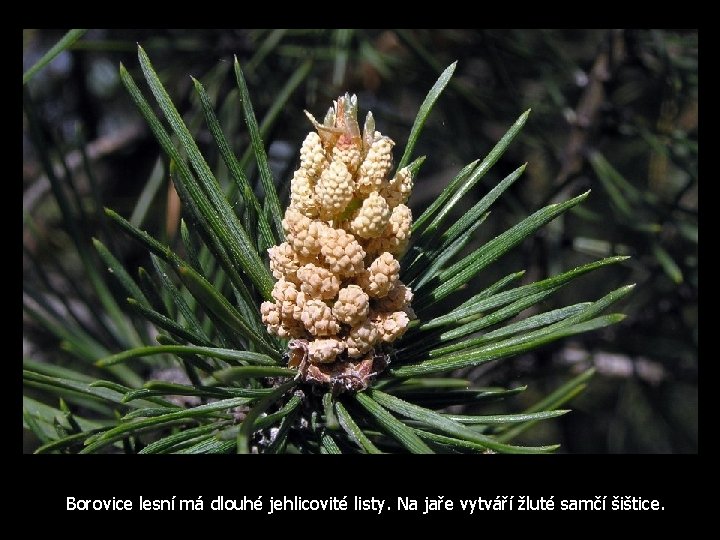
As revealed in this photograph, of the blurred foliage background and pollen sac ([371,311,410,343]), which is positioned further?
the blurred foliage background

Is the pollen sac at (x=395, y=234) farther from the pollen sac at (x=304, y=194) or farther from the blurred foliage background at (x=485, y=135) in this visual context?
the blurred foliage background at (x=485, y=135)

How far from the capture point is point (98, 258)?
1222mm

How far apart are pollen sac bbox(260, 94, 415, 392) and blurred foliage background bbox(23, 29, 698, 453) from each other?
48 centimetres

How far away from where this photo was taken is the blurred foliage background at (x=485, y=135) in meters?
1.44

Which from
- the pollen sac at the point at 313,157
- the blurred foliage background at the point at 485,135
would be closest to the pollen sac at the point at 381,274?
the pollen sac at the point at 313,157

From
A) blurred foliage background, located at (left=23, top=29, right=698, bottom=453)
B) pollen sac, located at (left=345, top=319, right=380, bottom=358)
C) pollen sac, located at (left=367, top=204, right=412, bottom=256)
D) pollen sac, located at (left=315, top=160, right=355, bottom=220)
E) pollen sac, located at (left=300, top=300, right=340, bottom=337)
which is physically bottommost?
pollen sac, located at (left=345, top=319, right=380, bottom=358)

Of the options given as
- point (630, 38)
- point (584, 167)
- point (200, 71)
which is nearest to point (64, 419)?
point (200, 71)

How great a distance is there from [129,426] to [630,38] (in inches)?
48.4

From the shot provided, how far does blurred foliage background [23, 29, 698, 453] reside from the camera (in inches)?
56.6

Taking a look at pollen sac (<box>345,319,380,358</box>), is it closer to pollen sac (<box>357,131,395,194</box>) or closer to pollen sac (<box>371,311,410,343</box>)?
pollen sac (<box>371,311,410,343</box>)

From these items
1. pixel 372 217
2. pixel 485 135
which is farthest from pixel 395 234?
pixel 485 135

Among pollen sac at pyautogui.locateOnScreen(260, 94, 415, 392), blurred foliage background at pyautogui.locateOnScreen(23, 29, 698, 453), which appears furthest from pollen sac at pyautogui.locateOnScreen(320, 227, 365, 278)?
blurred foliage background at pyautogui.locateOnScreen(23, 29, 698, 453)

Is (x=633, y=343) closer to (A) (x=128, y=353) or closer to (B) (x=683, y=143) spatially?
(B) (x=683, y=143)

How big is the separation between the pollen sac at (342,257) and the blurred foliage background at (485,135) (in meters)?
0.48
